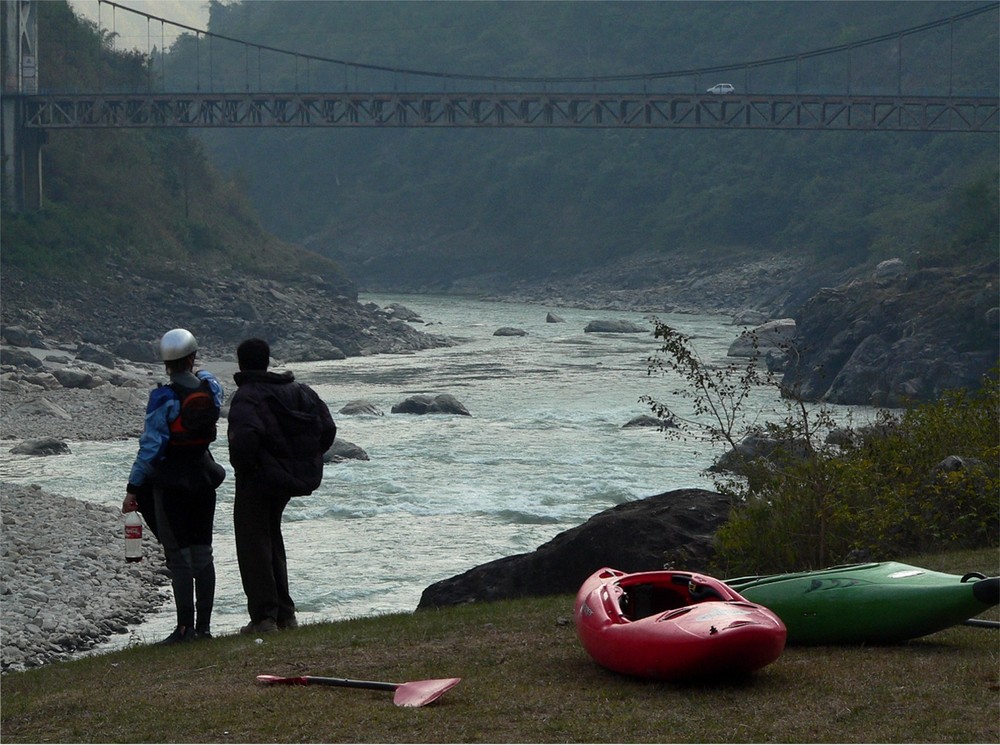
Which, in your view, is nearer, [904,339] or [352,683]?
[352,683]

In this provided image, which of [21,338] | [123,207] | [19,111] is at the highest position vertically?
[19,111]

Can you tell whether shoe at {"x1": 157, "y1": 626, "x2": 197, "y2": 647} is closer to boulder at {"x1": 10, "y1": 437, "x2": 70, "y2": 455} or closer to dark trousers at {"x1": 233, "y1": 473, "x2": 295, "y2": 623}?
dark trousers at {"x1": 233, "y1": 473, "x2": 295, "y2": 623}

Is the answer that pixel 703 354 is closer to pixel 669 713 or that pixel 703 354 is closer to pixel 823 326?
pixel 823 326

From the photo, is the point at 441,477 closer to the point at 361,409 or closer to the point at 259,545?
the point at 361,409

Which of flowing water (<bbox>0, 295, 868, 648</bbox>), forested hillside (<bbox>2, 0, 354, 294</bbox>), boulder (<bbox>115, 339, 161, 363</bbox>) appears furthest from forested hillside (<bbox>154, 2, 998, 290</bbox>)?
boulder (<bbox>115, 339, 161, 363</bbox>)

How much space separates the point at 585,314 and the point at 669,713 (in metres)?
57.7

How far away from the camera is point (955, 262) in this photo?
3809cm

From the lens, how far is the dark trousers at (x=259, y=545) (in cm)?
692

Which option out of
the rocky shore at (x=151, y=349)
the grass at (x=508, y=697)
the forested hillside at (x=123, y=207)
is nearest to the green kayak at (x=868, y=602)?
the grass at (x=508, y=697)

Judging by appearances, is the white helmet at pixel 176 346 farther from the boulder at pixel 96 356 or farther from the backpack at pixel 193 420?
the boulder at pixel 96 356

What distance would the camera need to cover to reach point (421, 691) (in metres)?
5.24

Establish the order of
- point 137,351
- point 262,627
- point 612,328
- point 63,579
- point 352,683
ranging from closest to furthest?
point 352,683
point 262,627
point 63,579
point 137,351
point 612,328

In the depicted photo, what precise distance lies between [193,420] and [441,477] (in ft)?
41.6

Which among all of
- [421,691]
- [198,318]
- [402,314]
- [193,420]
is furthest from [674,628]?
[402,314]
